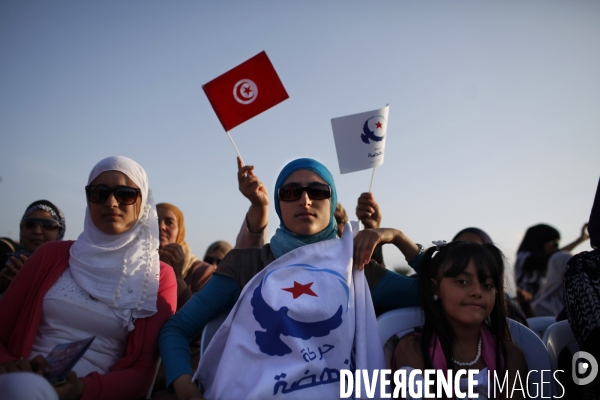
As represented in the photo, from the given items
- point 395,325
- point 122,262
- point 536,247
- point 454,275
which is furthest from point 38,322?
point 536,247

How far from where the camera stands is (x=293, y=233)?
9.96ft

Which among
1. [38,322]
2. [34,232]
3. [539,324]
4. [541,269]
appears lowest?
[38,322]

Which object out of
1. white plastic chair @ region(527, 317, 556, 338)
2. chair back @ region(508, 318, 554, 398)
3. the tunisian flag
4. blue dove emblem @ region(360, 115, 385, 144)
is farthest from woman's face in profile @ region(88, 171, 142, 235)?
white plastic chair @ region(527, 317, 556, 338)

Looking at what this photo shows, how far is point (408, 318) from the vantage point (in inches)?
111

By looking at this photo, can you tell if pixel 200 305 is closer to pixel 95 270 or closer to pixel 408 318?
pixel 95 270

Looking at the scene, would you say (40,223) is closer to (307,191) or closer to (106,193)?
(106,193)

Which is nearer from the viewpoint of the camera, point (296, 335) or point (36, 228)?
point (296, 335)

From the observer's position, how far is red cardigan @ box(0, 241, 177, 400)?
106 inches

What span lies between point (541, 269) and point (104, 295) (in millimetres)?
5244

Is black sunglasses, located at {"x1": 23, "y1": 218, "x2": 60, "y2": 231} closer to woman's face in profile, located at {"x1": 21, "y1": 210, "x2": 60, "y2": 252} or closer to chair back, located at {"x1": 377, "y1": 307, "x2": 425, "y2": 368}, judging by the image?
woman's face in profile, located at {"x1": 21, "y1": 210, "x2": 60, "y2": 252}

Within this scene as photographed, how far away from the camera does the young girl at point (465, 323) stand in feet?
8.46

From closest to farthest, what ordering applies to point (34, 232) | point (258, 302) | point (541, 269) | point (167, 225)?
point (258, 302) → point (34, 232) → point (167, 225) → point (541, 269)

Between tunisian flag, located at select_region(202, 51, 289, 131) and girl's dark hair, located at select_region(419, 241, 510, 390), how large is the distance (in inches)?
88.0

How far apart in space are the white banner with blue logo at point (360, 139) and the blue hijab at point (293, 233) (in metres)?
1.26
